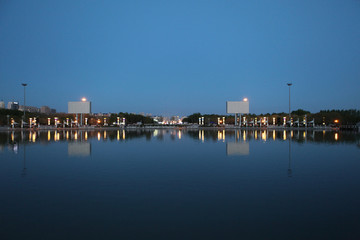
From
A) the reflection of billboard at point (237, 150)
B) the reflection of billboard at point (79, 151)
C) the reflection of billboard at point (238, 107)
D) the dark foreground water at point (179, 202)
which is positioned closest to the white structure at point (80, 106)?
the reflection of billboard at point (238, 107)

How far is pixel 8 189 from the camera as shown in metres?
7.41

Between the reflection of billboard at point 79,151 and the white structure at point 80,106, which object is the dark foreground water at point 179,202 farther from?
the white structure at point 80,106

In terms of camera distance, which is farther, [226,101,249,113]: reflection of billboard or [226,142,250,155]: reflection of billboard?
[226,101,249,113]: reflection of billboard

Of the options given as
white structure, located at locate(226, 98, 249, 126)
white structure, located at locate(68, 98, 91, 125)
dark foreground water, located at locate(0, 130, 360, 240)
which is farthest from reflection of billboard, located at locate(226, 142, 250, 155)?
white structure, located at locate(68, 98, 91, 125)

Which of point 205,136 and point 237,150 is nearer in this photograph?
point 237,150

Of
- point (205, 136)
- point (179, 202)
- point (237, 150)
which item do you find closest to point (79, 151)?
point (237, 150)

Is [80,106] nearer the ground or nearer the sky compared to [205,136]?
nearer the sky

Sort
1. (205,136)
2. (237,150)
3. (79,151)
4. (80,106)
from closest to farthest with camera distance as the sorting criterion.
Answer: (79,151) < (237,150) < (205,136) < (80,106)

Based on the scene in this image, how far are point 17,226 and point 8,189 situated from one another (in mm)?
2987

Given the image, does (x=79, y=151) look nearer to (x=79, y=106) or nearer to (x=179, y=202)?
(x=179, y=202)

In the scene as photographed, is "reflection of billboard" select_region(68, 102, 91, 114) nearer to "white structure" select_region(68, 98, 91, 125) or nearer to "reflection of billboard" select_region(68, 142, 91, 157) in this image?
"white structure" select_region(68, 98, 91, 125)

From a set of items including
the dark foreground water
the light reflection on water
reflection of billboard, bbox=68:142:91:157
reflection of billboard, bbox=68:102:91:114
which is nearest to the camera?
the dark foreground water

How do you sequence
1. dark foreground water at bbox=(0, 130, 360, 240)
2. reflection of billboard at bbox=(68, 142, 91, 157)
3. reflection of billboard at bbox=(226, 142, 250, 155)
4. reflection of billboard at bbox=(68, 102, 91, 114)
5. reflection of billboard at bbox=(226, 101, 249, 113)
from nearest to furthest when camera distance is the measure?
dark foreground water at bbox=(0, 130, 360, 240) → reflection of billboard at bbox=(68, 142, 91, 157) → reflection of billboard at bbox=(226, 142, 250, 155) → reflection of billboard at bbox=(68, 102, 91, 114) → reflection of billboard at bbox=(226, 101, 249, 113)

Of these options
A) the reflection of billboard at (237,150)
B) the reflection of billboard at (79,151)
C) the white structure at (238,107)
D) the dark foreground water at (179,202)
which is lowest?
the dark foreground water at (179,202)
